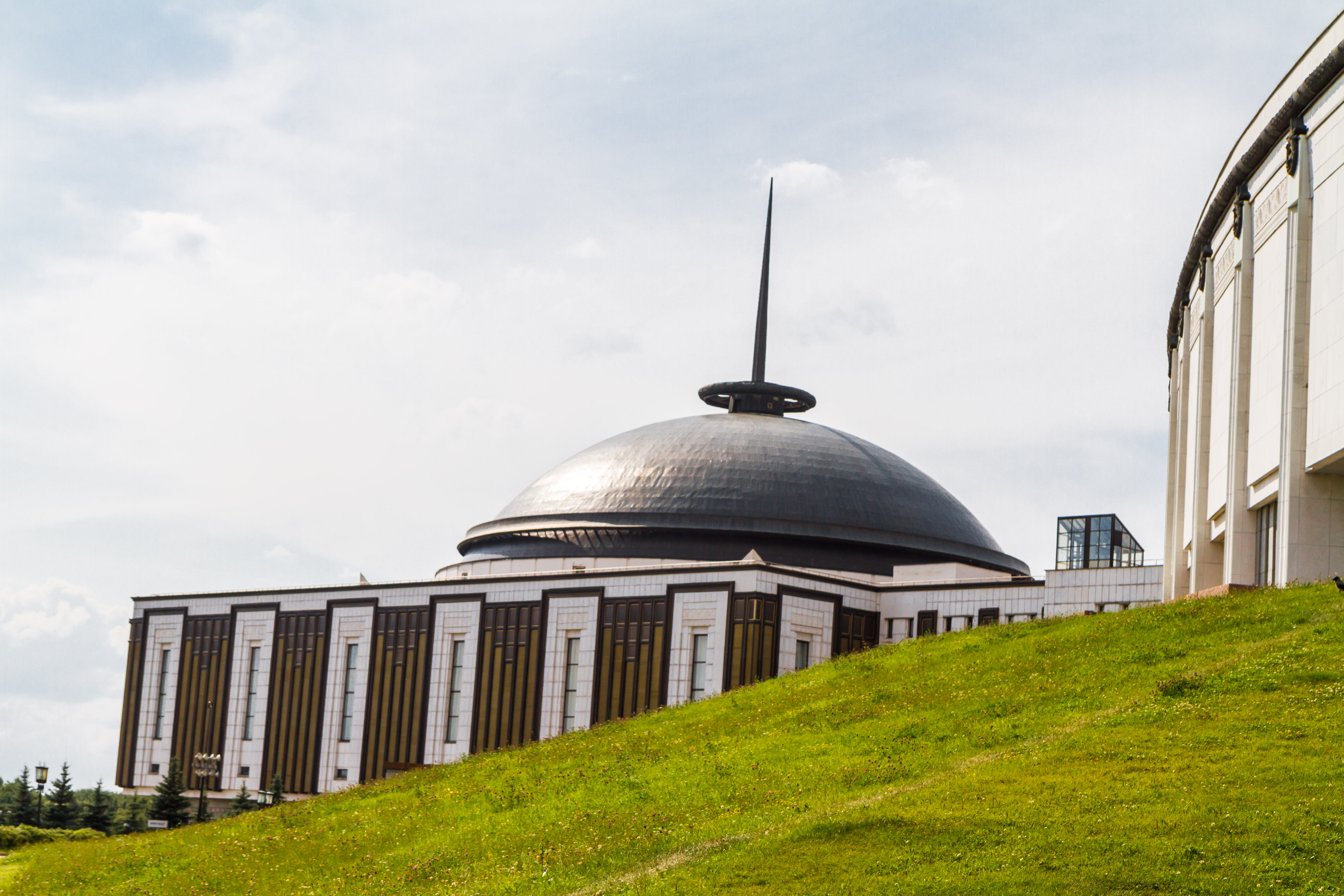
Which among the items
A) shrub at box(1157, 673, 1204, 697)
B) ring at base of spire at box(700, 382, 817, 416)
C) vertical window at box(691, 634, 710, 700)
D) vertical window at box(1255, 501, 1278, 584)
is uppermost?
ring at base of spire at box(700, 382, 817, 416)

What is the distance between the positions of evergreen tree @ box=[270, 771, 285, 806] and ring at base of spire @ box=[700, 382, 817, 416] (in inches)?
1042

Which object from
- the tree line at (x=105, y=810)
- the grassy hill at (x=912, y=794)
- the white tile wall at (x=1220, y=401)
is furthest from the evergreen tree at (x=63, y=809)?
the white tile wall at (x=1220, y=401)

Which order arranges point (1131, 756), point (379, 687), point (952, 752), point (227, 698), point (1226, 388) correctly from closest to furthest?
point (1131, 756) → point (952, 752) → point (1226, 388) → point (379, 687) → point (227, 698)

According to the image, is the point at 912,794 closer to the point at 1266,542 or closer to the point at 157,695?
the point at 1266,542

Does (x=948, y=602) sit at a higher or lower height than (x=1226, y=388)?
lower

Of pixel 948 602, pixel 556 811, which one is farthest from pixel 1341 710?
pixel 948 602

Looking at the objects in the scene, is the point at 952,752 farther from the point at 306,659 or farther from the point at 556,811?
the point at 306,659

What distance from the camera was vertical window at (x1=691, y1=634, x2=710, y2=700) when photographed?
5034 centimetres

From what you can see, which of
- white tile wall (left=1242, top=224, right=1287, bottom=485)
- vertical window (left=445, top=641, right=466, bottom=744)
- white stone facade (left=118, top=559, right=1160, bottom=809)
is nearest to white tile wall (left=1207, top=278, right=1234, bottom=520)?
white tile wall (left=1242, top=224, right=1287, bottom=485)

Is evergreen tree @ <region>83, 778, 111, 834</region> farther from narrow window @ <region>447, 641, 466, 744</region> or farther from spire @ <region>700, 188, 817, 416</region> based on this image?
spire @ <region>700, 188, 817, 416</region>

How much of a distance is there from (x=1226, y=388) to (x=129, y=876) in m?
29.7

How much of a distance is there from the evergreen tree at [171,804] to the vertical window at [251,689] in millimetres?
9819

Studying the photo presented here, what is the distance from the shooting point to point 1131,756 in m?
19.6

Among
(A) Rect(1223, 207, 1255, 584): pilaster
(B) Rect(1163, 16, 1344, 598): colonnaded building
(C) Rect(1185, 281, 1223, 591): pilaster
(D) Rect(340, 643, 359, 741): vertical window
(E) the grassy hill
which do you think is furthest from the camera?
(D) Rect(340, 643, 359, 741): vertical window
